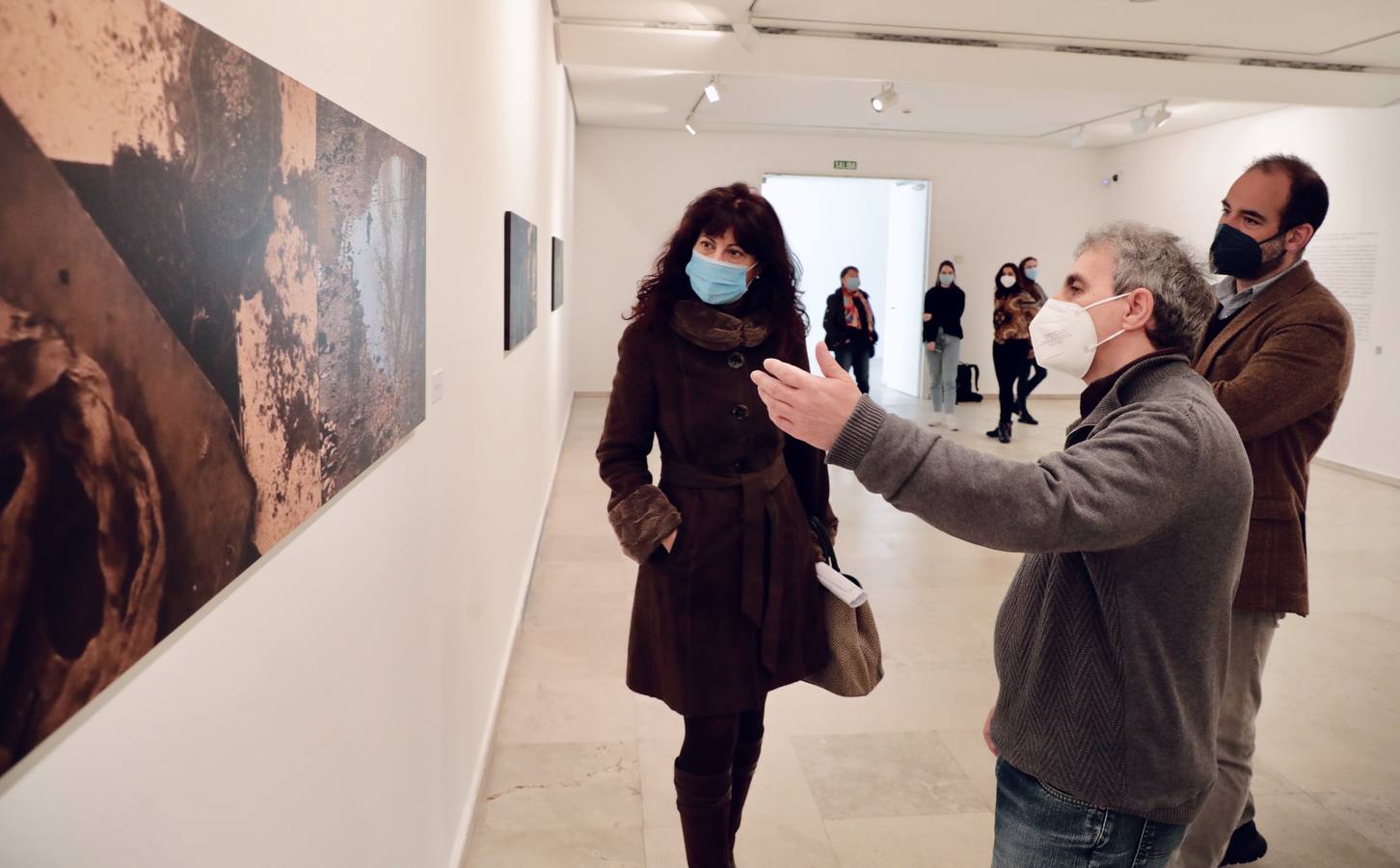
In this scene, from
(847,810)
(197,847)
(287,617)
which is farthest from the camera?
(847,810)

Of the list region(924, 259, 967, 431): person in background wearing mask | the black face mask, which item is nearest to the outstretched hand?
the black face mask

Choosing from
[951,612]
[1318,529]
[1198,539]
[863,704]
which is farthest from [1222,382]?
[1318,529]

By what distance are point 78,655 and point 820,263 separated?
49.2ft

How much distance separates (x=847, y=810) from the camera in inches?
115

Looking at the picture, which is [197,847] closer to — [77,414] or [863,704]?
[77,414]

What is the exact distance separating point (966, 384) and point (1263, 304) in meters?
9.86

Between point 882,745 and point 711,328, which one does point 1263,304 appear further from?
point 882,745

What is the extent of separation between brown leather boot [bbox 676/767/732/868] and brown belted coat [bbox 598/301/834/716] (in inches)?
8.0

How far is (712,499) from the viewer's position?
2.16m

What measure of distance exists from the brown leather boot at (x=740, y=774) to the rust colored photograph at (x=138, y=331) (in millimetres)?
1550

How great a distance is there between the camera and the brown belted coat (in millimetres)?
2152

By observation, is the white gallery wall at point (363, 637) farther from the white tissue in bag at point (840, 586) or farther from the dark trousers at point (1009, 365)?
Result: the dark trousers at point (1009, 365)

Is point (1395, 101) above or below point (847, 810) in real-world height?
above

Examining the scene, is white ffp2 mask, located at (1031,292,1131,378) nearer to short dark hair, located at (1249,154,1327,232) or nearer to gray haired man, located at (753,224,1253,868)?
gray haired man, located at (753,224,1253,868)
